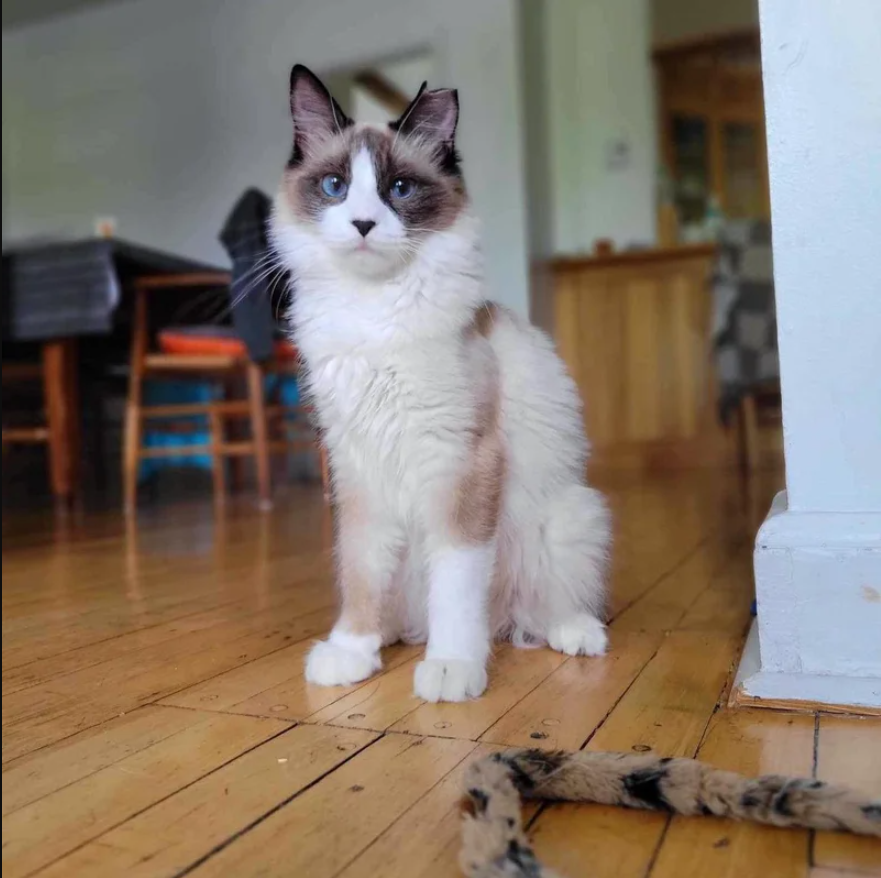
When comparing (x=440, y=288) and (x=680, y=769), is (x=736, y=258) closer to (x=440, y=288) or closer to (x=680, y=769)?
(x=440, y=288)

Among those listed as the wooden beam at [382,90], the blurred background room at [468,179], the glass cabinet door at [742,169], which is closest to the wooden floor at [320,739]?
the blurred background room at [468,179]

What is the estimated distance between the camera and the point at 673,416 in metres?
4.97

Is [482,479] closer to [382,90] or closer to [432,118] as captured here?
[432,118]

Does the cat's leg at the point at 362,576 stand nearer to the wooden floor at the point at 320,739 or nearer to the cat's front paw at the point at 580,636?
the wooden floor at the point at 320,739

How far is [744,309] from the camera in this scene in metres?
4.22

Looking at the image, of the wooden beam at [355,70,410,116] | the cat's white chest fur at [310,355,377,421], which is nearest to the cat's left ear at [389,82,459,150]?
the cat's white chest fur at [310,355,377,421]

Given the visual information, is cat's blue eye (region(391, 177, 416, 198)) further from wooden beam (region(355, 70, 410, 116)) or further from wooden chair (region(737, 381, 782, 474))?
wooden beam (region(355, 70, 410, 116))

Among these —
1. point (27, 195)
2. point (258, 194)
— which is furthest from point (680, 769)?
point (27, 195)

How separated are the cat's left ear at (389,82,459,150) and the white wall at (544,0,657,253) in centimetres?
429

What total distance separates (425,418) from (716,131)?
598 centimetres

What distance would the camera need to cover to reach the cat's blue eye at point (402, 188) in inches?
44.2

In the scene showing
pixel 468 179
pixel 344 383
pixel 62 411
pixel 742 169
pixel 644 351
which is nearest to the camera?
pixel 344 383

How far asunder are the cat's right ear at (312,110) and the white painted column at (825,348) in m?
0.57

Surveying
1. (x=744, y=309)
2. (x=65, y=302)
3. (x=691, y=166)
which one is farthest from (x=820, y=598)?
(x=691, y=166)
